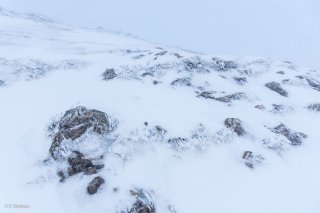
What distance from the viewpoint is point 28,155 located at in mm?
15836

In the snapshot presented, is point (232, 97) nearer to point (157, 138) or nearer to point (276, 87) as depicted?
point (276, 87)

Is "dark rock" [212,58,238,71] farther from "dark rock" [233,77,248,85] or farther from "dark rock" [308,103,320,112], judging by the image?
"dark rock" [308,103,320,112]

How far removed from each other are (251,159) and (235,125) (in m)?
2.70

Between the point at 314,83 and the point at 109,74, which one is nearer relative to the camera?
the point at 109,74

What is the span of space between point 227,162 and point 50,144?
839 centimetres

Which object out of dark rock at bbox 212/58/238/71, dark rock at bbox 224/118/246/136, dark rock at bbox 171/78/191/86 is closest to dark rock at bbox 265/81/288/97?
dark rock at bbox 212/58/238/71

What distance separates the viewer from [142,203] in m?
13.1

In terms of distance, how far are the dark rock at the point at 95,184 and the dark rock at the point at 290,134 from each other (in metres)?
10.6

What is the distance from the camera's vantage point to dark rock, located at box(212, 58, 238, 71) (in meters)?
29.3

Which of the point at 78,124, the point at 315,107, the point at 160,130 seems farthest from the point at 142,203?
the point at 315,107

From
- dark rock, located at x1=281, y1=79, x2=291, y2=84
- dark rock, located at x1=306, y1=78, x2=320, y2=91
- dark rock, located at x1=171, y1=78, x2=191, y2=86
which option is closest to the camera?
dark rock, located at x1=171, y1=78, x2=191, y2=86

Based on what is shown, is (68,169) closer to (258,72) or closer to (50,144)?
(50,144)

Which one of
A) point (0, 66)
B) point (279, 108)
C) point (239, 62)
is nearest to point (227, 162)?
point (279, 108)

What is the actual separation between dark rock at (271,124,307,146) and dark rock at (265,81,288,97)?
604cm
